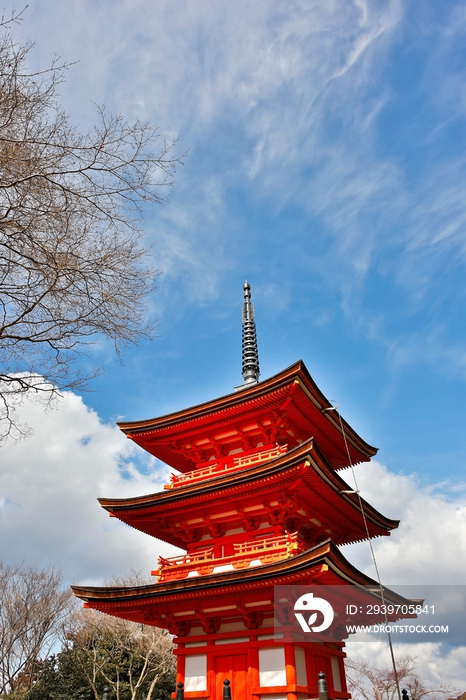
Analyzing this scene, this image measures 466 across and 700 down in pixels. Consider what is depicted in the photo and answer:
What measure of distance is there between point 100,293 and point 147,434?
34.9 feet

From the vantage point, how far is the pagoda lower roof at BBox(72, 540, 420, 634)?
11.6m

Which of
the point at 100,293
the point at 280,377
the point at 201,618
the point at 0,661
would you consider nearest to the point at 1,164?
the point at 100,293

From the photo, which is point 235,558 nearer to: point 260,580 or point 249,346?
point 260,580

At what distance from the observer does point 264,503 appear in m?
14.5

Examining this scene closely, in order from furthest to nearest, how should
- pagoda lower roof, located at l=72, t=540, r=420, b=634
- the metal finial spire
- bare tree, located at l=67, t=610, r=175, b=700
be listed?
bare tree, located at l=67, t=610, r=175, b=700
the metal finial spire
pagoda lower roof, located at l=72, t=540, r=420, b=634

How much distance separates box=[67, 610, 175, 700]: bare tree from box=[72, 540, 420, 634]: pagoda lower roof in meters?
15.6

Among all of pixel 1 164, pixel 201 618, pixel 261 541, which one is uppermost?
pixel 1 164

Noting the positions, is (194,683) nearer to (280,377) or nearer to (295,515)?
(295,515)

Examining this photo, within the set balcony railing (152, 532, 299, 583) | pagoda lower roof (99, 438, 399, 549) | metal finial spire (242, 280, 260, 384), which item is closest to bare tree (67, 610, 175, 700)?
pagoda lower roof (99, 438, 399, 549)


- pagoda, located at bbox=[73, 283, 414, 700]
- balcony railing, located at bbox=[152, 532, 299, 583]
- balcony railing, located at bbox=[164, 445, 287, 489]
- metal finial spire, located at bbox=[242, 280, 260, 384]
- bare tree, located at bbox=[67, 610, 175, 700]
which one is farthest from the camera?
bare tree, located at bbox=[67, 610, 175, 700]

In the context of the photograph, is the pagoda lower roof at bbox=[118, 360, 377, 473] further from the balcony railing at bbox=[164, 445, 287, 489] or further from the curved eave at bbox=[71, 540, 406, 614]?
the curved eave at bbox=[71, 540, 406, 614]

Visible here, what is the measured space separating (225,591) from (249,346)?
34.6ft

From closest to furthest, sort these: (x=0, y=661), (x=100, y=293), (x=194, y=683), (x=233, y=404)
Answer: (x=100, y=293), (x=194, y=683), (x=233, y=404), (x=0, y=661)

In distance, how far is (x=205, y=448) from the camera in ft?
57.2
